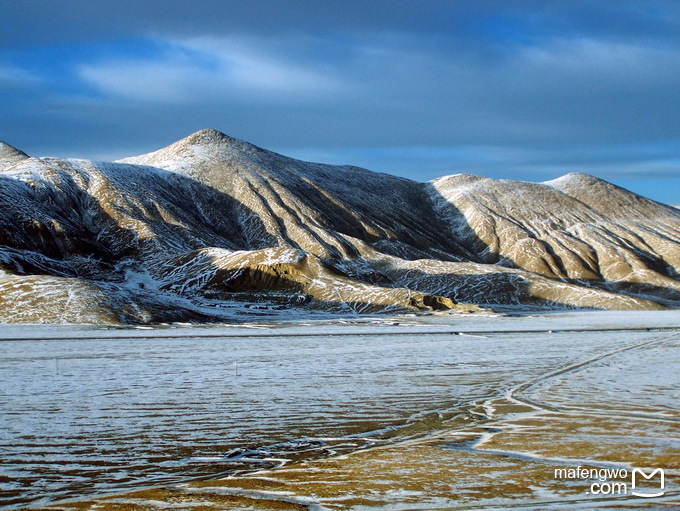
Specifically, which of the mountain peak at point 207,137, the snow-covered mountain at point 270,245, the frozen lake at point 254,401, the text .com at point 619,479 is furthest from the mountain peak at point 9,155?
the text .com at point 619,479

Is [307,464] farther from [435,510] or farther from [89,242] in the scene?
[89,242]

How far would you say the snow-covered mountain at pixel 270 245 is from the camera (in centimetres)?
8894

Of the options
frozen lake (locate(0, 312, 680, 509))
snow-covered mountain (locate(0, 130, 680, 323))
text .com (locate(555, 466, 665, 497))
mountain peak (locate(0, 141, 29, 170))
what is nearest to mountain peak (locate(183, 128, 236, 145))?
snow-covered mountain (locate(0, 130, 680, 323))

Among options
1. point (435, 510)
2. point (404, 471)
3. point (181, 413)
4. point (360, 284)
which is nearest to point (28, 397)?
point (181, 413)

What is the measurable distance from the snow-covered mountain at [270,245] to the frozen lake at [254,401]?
39.6m

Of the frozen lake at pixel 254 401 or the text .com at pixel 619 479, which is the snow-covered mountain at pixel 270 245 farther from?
the text .com at pixel 619 479

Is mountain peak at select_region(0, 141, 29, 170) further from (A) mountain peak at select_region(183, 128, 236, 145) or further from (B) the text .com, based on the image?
(B) the text .com

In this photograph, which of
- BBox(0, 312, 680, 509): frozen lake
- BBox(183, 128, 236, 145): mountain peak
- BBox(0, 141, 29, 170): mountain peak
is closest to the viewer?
BBox(0, 312, 680, 509): frozen lake

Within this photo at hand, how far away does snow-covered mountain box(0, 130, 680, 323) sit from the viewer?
88.9m

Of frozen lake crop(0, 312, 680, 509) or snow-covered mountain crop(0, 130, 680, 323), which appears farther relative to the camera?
snow-covered mountain crop(0, 130, 680, 323)

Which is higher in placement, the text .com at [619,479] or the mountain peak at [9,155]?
the mountain peak at [9,155]

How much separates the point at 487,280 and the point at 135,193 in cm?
6496

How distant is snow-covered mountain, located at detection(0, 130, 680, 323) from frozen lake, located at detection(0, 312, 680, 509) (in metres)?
39.6

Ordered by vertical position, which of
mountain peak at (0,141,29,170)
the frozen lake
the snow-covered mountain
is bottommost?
the frozen lake
